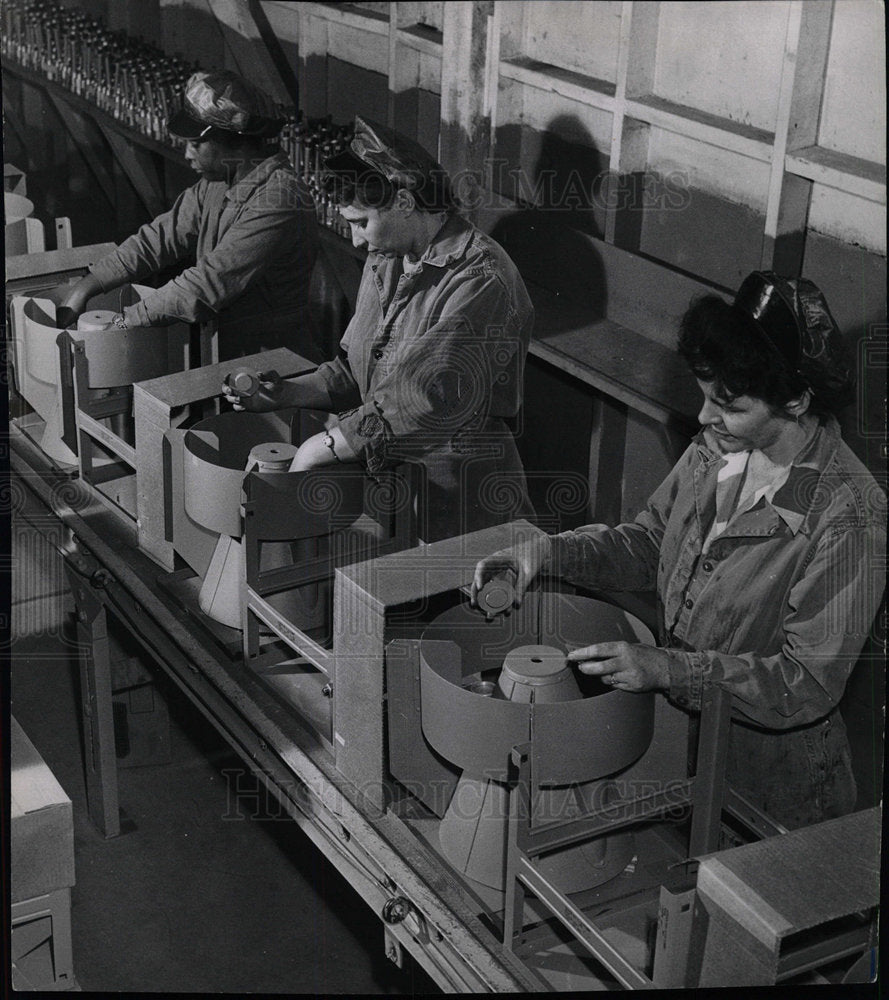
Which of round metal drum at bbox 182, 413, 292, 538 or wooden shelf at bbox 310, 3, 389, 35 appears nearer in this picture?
round metal drum at bbox 182, 413, 292, 538

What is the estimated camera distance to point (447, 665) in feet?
5.24

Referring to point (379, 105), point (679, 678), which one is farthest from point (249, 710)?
point (379, 105)

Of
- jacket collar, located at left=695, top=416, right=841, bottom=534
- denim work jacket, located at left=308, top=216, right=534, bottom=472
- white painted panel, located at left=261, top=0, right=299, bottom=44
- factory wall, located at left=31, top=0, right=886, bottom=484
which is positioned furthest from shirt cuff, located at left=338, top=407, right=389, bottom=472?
white painted panel, located at left=261, top=0, right=299, bottom=44

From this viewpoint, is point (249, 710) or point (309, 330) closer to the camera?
point (249, 710)

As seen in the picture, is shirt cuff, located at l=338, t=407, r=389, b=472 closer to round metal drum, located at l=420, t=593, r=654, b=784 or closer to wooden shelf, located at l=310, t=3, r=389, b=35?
round metal drum, located at l=420, t=593, r=654, b=784

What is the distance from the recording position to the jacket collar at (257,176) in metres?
2.54

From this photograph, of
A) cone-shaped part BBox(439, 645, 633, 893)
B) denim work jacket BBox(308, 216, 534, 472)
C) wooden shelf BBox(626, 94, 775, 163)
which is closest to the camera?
cone-shaped part BBox(439, 645, 633, 893)

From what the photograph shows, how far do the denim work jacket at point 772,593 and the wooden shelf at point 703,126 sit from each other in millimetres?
890

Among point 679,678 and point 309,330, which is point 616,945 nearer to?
point 679,678

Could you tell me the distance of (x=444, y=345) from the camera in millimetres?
2111

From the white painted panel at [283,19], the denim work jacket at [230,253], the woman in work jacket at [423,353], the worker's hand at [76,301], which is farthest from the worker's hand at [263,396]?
the white painted panel at [283,19]

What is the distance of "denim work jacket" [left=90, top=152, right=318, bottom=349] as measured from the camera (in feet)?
8.25

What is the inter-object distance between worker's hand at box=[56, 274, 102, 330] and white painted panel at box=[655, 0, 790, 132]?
3.69 ft

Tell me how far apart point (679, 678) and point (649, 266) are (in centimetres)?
144
